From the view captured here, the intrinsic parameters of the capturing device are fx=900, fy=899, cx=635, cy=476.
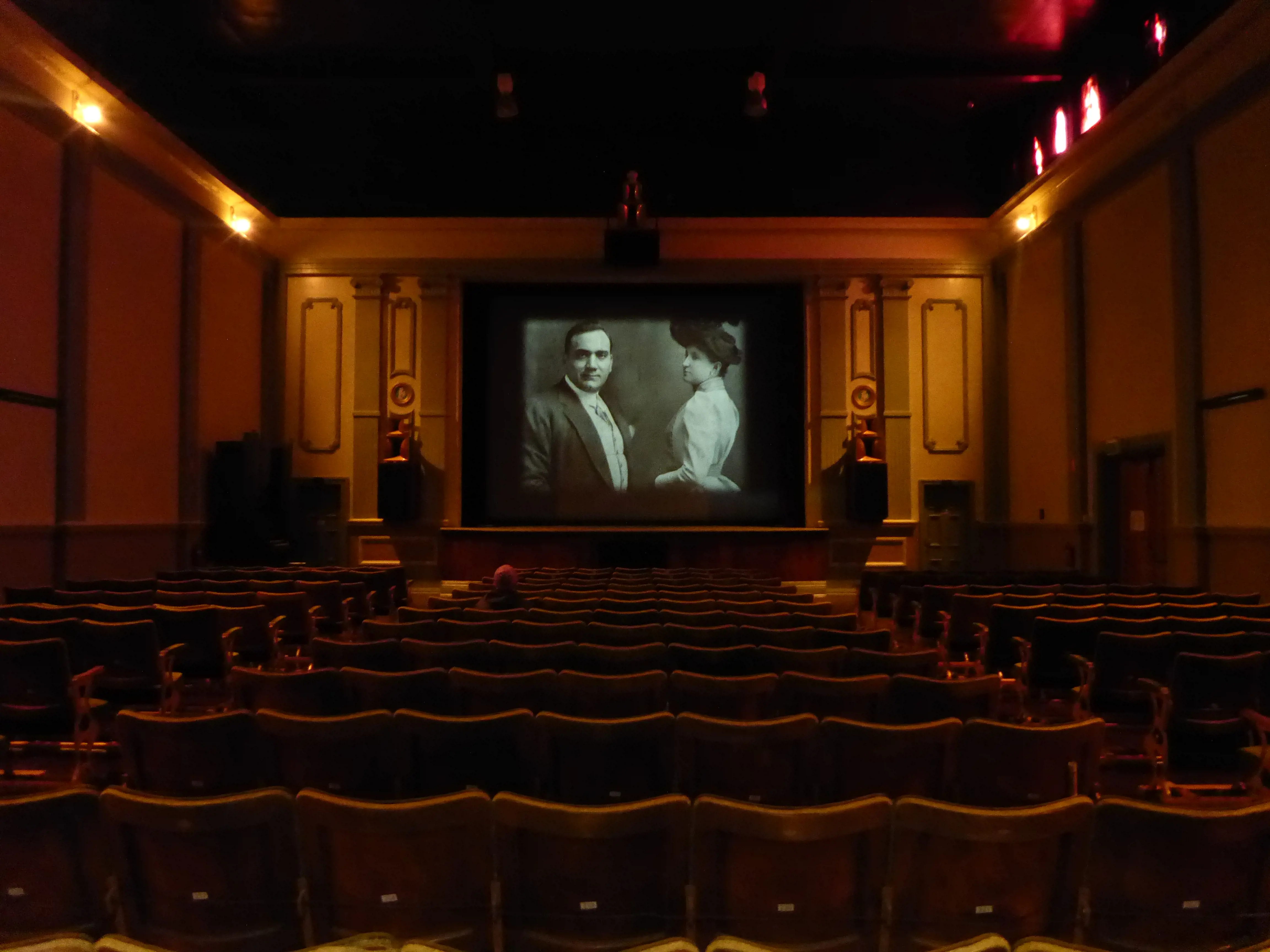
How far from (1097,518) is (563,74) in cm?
795

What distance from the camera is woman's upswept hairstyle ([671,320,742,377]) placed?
13.3 meters

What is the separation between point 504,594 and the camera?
5.73 metres

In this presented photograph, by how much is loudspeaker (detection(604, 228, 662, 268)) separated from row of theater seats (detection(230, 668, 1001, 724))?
9698mm

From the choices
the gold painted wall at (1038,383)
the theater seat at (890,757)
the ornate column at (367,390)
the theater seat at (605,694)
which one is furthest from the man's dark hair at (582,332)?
the theater seat at (890,757)

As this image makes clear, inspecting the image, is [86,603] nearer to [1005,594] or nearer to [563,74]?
[1005,594]

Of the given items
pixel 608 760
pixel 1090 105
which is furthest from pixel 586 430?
pixel 608 760

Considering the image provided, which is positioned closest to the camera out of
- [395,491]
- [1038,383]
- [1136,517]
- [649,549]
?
[1136,517]

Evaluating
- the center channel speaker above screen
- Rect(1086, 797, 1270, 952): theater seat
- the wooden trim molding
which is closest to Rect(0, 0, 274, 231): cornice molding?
the wooden trim molding

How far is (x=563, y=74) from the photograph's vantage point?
10.3 meters

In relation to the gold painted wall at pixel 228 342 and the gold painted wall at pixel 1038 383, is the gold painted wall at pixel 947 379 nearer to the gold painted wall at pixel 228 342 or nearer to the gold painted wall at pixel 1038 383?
the gold painted wall at pixel 1038 383

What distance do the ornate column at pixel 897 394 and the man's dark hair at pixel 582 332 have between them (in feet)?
13.1

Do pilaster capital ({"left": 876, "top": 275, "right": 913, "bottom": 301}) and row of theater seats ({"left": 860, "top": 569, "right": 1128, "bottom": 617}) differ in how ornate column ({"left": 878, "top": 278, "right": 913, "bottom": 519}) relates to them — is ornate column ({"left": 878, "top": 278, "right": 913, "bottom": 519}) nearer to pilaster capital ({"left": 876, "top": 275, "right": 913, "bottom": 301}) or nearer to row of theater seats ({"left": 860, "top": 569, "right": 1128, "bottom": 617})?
pilaster capital ({"left": 876, "top": 275, "right": 913, "bottom": 301})

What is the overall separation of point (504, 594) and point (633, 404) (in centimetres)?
765

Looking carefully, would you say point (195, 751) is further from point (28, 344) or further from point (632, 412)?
point (632, 412)
